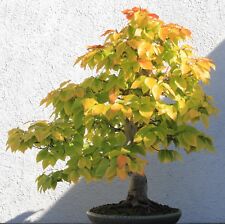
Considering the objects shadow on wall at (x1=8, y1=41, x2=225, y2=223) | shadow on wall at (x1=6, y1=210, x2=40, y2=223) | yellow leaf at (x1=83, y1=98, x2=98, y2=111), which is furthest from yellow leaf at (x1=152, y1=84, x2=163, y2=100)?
shadow on wall at (x1=6, y1=210, x2=40, y2=223)

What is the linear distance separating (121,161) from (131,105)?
0.23m

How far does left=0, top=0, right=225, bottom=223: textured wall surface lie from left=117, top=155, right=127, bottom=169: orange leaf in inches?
35.7

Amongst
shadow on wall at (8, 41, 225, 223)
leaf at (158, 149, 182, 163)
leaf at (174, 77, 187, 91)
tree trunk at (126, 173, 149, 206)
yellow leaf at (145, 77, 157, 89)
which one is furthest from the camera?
shadow on wall at (8, 41, 225, 223)

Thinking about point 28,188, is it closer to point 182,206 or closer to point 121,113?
point 182,206

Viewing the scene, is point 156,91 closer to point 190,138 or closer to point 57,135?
point 190,138

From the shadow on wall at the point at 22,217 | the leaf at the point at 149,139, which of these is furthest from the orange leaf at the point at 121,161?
the shadow on wall at the point at 22,217

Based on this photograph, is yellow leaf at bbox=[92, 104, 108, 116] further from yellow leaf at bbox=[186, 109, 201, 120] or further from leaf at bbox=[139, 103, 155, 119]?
yellow leaf at bbox=[186, 109, 201, 120]

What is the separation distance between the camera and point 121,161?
2064 millimetres

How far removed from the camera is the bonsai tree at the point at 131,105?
7.15 feet

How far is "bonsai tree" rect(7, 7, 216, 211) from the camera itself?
7.15ft

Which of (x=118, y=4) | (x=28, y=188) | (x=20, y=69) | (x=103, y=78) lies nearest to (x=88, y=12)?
(x=118, y=4)

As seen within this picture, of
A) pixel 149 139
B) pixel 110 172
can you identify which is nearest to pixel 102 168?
pixel 110 172

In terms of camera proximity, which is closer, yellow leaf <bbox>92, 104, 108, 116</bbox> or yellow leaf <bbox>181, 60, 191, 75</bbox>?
yellow leaf <bbox>92, 104, 108, 116</bbox>

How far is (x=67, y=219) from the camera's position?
304 cm
